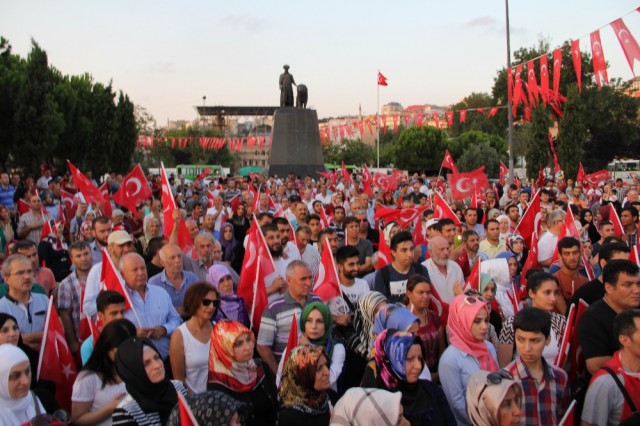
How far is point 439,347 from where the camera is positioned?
463 cm

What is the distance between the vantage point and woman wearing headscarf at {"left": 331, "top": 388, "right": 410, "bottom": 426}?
2811 millimetres

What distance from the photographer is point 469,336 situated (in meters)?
3.94

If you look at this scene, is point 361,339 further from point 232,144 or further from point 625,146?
point 232,144

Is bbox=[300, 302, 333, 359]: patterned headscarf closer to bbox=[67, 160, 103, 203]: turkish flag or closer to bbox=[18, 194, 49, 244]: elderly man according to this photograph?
bbox=[18, 194, 49, 244]: elderly man

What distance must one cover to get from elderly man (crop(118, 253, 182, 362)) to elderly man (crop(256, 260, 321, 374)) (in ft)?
2.32

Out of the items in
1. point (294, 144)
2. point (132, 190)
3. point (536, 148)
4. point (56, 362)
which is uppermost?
point (294, 144)


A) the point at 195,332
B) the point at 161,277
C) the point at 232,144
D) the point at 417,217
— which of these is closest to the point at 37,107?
the point at 417,217

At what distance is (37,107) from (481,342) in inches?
857

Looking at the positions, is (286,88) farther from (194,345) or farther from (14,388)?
(14,388)

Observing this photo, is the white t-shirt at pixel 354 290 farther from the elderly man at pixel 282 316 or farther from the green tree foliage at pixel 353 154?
the green tree foliage at pixel 353 154

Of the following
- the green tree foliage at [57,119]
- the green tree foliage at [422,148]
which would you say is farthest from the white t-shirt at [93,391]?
the green tree foliage at [422,148]

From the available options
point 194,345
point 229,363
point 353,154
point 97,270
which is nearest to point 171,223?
point 97,270

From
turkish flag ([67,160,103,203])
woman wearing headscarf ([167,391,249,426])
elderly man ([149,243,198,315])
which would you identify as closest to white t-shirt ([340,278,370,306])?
elderly man ([149,243,198,315])

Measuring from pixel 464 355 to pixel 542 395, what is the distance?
0.57m
